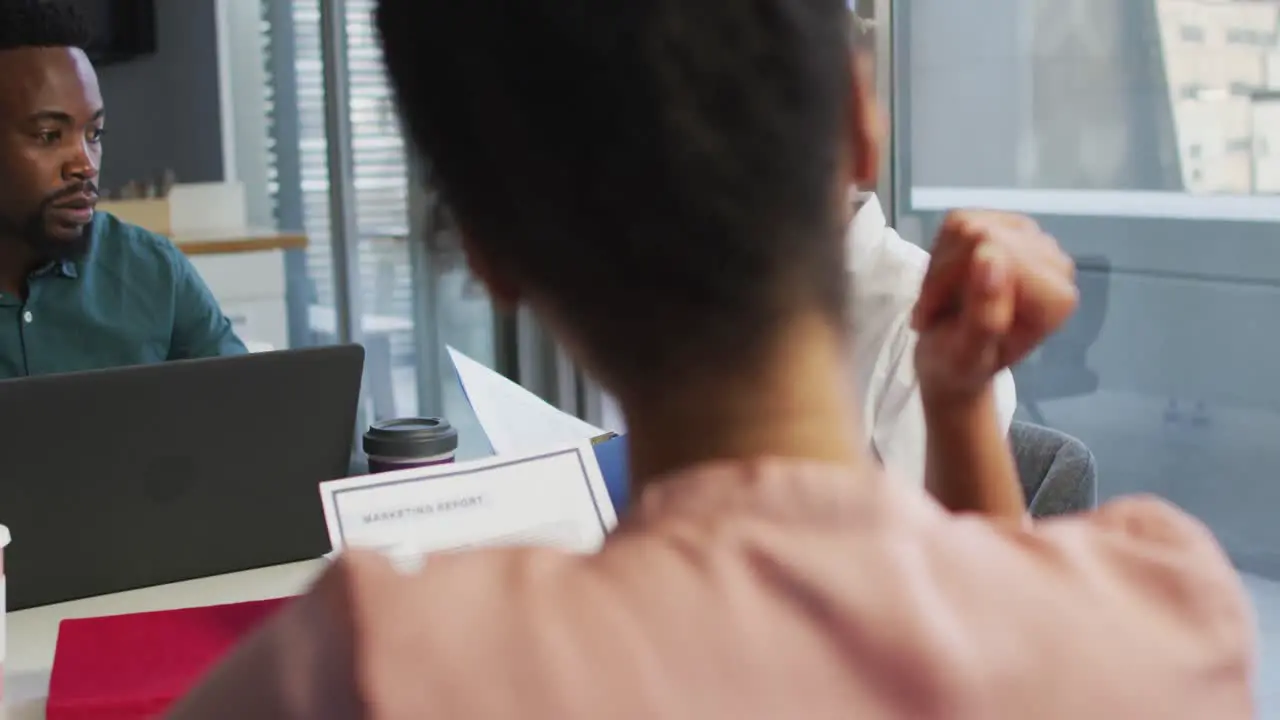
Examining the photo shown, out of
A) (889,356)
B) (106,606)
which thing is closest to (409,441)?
(106,606)

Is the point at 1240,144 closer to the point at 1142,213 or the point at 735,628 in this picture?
the point at 1142,213

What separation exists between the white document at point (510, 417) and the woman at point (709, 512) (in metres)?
0.76

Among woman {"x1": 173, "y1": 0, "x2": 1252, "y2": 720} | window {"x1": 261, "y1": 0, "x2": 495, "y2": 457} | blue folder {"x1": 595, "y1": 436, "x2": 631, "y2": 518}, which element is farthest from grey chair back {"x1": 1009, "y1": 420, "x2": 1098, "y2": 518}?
window {"x1": 261, "y1": 0, "x2": 495, "y2": 457}

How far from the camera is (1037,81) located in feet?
8.03

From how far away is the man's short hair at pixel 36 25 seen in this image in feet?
7.14

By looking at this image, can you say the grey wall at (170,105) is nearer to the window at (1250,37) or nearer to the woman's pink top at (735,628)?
the window at (1250,37)

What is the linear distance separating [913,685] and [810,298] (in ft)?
0.50

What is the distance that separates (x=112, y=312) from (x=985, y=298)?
1.88 m

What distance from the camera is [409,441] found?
1.36 metres

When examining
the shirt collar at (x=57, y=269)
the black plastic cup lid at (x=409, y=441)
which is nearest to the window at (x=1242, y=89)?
the black plastic cup lid at (x=409, y=441)

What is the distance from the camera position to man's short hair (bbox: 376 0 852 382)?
489mm

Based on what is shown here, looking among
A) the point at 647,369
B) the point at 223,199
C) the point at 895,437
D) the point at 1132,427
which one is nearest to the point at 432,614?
the point at 647,369

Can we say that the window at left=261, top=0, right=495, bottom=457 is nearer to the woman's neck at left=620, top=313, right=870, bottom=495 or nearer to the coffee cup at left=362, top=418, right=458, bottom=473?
the coffee cup at left=362, top=418, right=458, bottom=473

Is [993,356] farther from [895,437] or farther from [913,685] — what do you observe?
[895,437]
